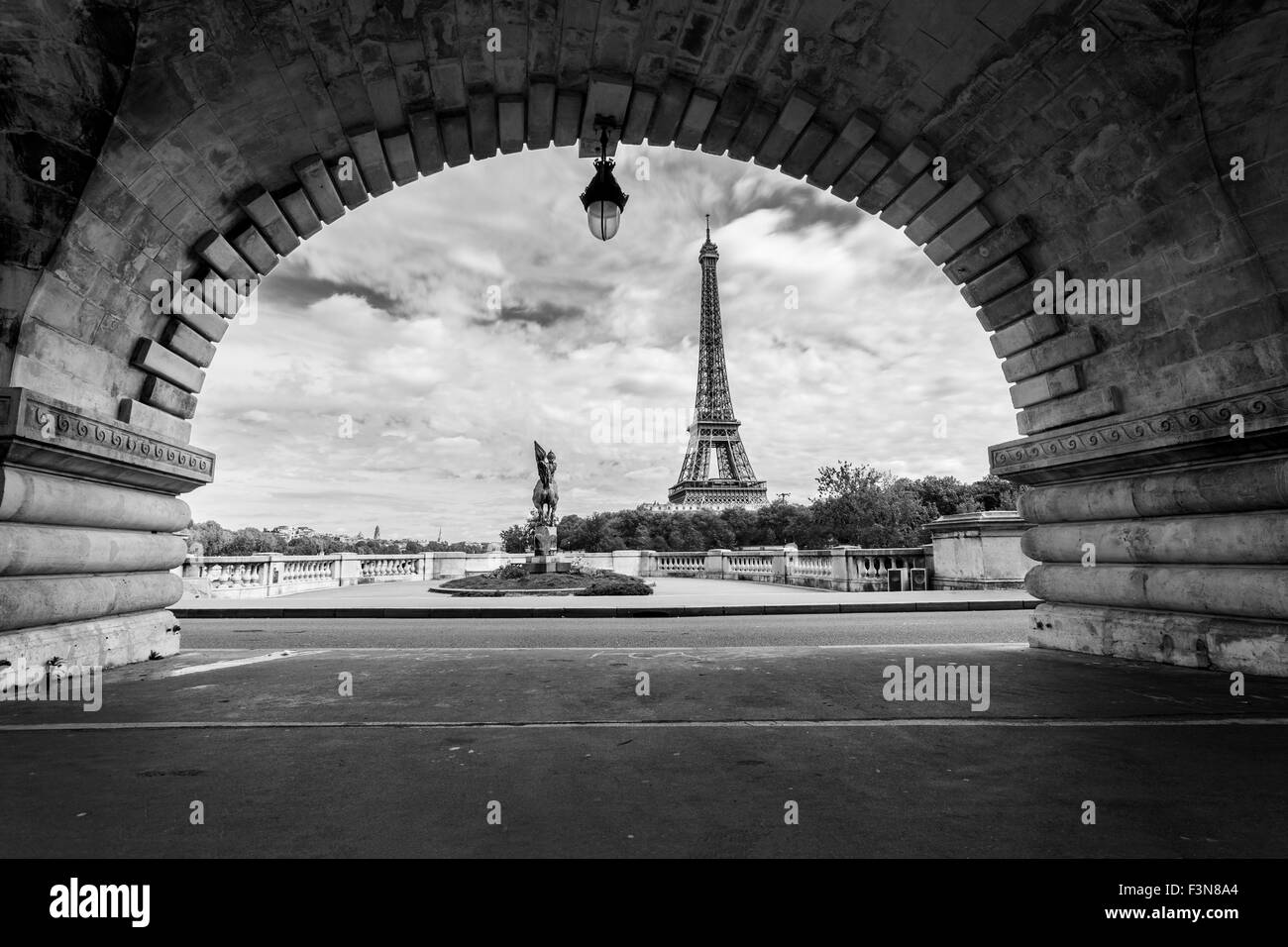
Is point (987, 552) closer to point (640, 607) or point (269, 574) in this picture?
point (640, 607)

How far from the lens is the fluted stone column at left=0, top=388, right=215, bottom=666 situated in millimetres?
4828

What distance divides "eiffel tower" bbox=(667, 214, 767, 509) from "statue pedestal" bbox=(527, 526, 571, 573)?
6503 cm

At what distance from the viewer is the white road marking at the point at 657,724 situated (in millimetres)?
3826

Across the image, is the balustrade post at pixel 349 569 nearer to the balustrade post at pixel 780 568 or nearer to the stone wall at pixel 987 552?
the balustrade post at pixel 780 568

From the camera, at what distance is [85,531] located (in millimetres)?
5520

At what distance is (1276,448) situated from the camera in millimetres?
5148

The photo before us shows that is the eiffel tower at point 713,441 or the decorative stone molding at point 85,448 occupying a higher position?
the eiffel tower at point 713,441

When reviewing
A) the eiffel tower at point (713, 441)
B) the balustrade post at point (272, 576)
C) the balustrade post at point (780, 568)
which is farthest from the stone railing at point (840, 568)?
the eiffel tower at point (713, 441)

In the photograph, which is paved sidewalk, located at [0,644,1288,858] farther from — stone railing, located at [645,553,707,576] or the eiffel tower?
the eiffel tower

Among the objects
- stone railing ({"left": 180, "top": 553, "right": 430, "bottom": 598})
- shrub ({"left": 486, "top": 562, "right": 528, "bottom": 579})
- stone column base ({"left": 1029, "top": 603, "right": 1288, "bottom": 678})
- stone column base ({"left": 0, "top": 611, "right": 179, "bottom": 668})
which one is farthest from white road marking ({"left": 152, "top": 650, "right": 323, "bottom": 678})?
shrub ({"left": 486, "top": 562, "right": 528, "bottom": 579})

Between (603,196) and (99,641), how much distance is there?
595cm

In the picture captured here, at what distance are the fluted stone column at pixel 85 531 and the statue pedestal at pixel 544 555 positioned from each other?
60.1ft
